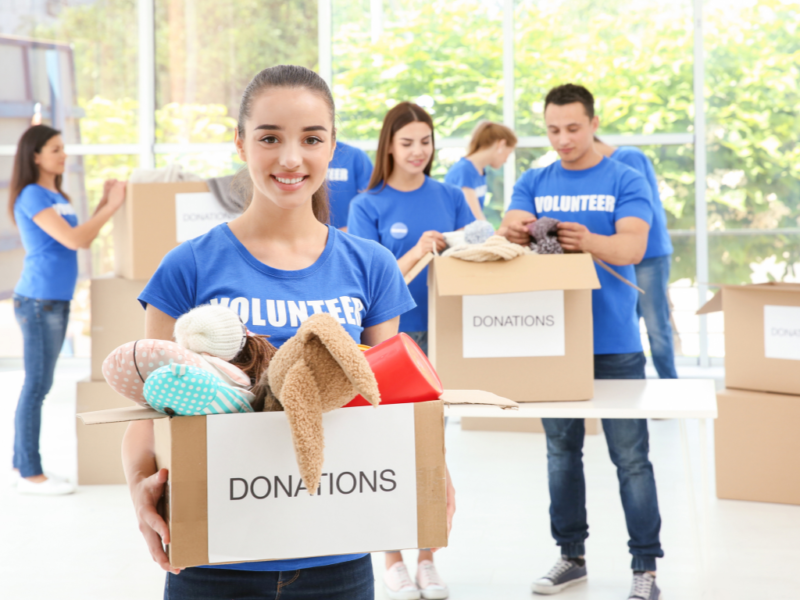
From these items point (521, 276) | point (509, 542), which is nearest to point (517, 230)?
point (521, 276)

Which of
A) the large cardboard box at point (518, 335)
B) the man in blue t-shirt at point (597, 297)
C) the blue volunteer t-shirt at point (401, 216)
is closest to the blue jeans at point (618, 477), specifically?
the man in blue t-shirt at point (597, 297)

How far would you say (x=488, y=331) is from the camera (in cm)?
199

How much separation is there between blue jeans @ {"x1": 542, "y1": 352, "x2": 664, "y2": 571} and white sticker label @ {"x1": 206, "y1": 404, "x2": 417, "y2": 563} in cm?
142

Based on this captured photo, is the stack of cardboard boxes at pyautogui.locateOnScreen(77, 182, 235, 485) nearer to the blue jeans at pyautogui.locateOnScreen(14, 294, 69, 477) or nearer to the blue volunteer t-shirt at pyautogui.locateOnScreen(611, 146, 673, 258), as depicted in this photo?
the blue jeans at pyautogui.locateOnScreen(14, 294, 69, 477)

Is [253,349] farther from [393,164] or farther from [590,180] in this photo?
[393,164]

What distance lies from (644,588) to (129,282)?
2269mm

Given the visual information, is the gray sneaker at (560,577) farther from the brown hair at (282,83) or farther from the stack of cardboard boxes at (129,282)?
the stack of cardboard boxes at (129,282)

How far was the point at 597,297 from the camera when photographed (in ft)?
7.05

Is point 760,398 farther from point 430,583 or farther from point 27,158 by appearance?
point 27,158

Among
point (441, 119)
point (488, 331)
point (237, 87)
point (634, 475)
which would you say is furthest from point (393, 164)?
point (237, 87)

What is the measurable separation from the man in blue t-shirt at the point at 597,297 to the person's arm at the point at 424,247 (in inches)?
6.9

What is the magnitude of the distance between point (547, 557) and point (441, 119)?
3.59 metres

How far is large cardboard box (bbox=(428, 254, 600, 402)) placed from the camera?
193cm

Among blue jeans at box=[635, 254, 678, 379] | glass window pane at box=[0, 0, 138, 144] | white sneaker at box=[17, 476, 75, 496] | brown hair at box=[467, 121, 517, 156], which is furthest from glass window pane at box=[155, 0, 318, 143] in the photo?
white sneaker at box=[17, 476, 75, 496]
